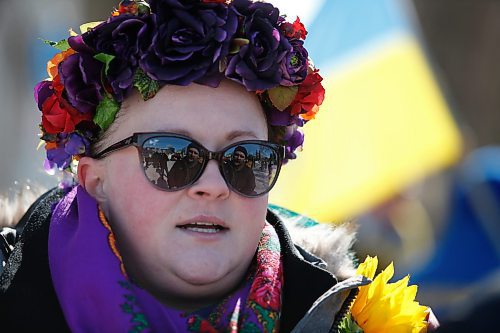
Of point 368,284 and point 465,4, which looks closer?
point 368,284

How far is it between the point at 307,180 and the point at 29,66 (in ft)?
9.51

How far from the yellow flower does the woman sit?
0.33 ft

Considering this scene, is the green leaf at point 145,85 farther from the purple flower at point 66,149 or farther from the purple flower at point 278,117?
the purple flower at point 278,117

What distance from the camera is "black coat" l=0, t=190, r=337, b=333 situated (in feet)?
7.79

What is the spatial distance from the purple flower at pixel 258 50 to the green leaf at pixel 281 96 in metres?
0.05

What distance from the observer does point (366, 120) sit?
590cm

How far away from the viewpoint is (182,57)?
2480 millimetres

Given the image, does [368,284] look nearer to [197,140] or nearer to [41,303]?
[197,140]

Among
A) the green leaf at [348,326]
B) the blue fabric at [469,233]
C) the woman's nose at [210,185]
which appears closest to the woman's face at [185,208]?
the woman's nose at [210,185]

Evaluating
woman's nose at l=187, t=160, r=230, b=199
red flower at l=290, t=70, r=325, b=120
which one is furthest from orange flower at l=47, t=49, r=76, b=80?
red flower at l=290, t=70, r=325, b=120

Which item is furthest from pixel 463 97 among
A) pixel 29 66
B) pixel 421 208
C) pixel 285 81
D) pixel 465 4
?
pixel 285 81

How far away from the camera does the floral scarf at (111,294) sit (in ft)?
7.84

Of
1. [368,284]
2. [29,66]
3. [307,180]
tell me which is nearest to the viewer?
[368,284]

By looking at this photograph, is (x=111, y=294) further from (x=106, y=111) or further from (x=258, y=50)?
(x=258, y=50)
